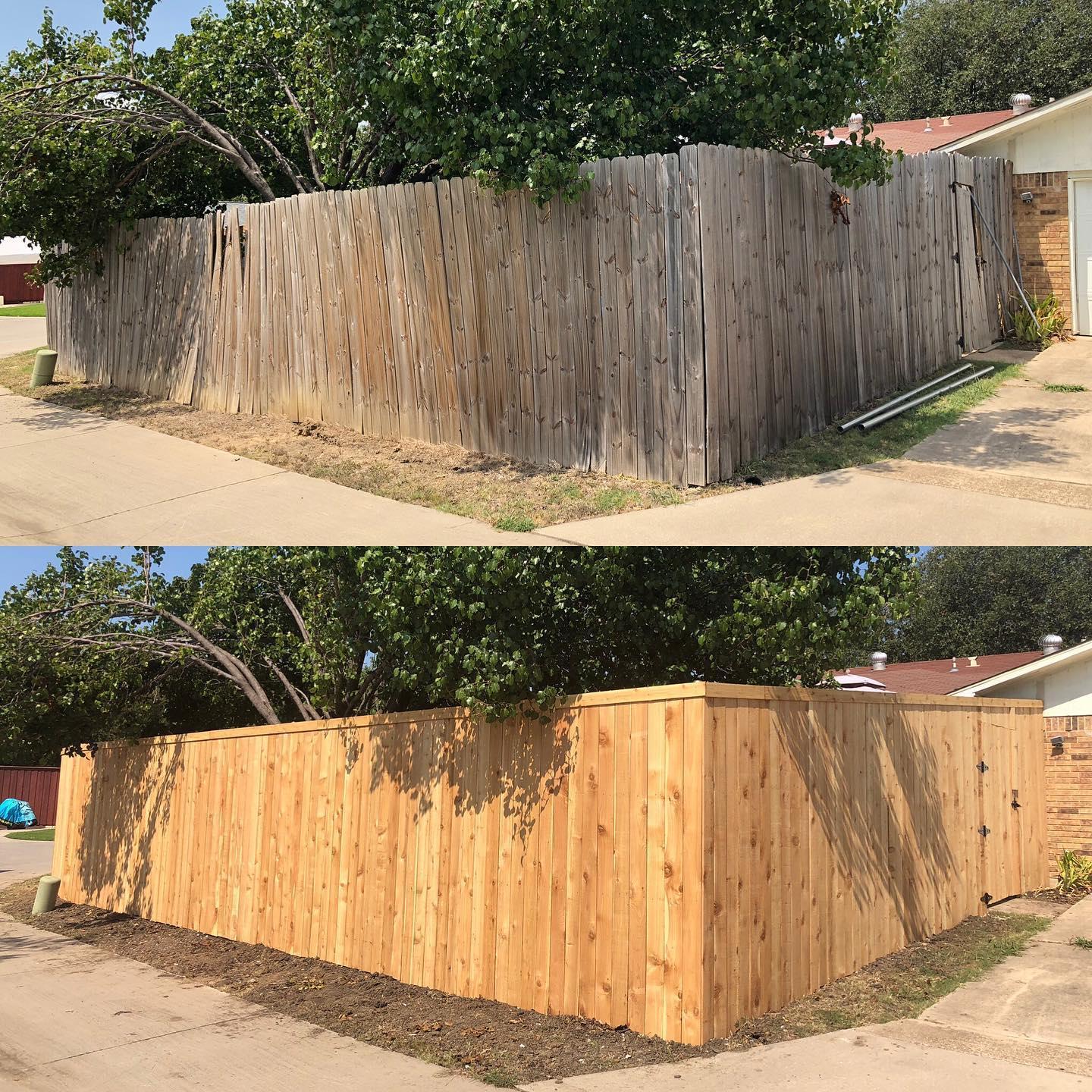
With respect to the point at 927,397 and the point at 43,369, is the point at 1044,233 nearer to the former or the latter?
the point at 927,397

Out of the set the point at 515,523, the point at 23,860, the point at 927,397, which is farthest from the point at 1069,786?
the point at 23,860

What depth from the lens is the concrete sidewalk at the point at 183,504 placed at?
8289 mm

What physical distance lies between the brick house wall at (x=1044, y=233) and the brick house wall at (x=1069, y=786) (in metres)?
5.58

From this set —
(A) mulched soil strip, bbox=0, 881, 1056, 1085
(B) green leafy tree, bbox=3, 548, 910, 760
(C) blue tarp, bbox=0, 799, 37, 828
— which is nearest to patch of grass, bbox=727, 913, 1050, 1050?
(A) mulched soil strip, bbox=0, 881, 1056, 1085

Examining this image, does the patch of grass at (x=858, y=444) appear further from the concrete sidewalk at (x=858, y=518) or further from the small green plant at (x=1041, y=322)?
the small green plant at (x=1041, y=322)

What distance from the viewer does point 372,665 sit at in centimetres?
946

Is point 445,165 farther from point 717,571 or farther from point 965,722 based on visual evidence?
point 965,722

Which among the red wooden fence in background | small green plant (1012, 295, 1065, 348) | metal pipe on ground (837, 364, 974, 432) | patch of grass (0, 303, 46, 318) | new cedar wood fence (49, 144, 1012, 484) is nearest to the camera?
new cedar wood fence (49, 144, 1012, 484)

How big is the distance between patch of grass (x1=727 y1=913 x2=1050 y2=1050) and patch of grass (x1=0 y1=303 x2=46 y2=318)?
23177 millimetres

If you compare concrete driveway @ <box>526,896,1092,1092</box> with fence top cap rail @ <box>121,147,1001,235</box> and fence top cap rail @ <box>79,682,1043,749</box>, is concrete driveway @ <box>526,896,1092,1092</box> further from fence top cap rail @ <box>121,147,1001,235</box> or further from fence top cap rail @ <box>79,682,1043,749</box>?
fence top cap rail @ <box>121,147,1001,235</box>

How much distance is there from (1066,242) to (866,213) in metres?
4.81

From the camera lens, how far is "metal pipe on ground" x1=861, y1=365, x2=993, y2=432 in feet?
33.9

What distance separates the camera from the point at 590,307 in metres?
9.41

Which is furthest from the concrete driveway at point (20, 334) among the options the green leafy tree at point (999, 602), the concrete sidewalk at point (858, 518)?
the green leafy tree at point (999, 602)
